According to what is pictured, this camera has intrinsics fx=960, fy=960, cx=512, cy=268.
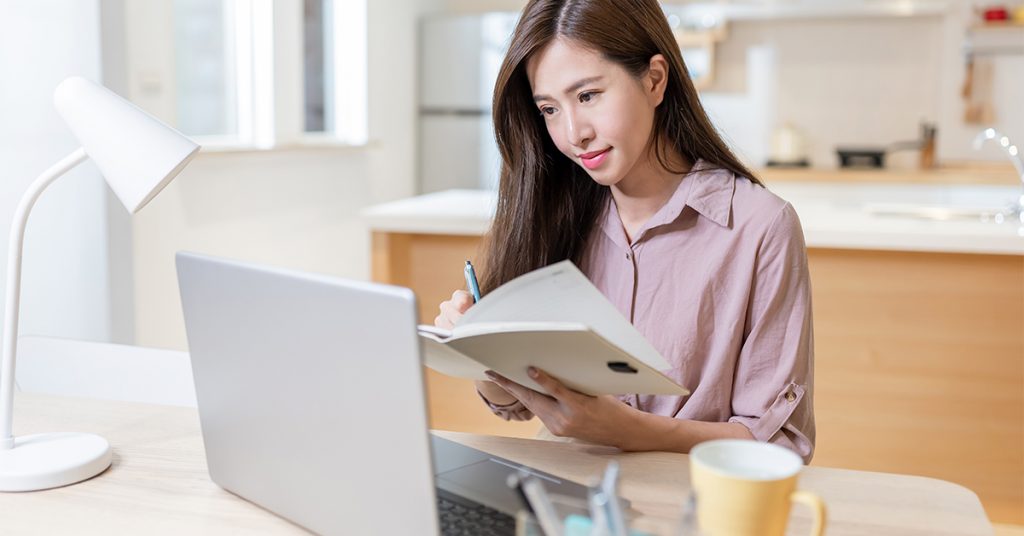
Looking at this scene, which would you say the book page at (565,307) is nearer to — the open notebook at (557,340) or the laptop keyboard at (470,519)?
the open notebook at (557,340)

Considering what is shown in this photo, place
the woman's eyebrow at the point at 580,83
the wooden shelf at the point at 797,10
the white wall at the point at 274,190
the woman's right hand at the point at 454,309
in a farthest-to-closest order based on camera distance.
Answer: the wooden shelf at the point at 797,10, the white wall at the point at 274,190, the woman's eyebrow at the point at 580,83, the woman's right hand at the point at 454,309

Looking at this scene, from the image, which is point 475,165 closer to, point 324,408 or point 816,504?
point 324,408

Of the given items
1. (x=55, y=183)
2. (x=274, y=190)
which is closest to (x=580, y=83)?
(x=55, y=183)

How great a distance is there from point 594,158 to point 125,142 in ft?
1.98

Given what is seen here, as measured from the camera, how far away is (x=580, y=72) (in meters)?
1.25

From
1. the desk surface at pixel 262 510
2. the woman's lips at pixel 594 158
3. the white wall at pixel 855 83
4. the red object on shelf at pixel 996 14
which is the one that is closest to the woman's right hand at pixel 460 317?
the desk surface at pixel 262 510

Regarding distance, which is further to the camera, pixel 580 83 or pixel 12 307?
pixel 580 83

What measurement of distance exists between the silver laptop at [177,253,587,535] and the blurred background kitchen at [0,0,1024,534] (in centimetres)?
79

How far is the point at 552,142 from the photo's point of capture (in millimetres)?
1446

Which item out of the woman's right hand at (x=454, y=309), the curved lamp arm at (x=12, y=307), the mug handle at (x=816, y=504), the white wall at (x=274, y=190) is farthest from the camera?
the white wall at (x=274, y=190)

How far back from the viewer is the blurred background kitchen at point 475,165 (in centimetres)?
234

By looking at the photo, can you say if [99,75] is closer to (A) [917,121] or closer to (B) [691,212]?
(B) [691,212]

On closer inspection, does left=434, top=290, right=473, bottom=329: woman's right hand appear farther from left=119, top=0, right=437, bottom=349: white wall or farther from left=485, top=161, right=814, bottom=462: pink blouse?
left=119, top=0, right=437, bottom=349: white wall

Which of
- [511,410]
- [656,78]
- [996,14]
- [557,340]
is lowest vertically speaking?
[511,410]
